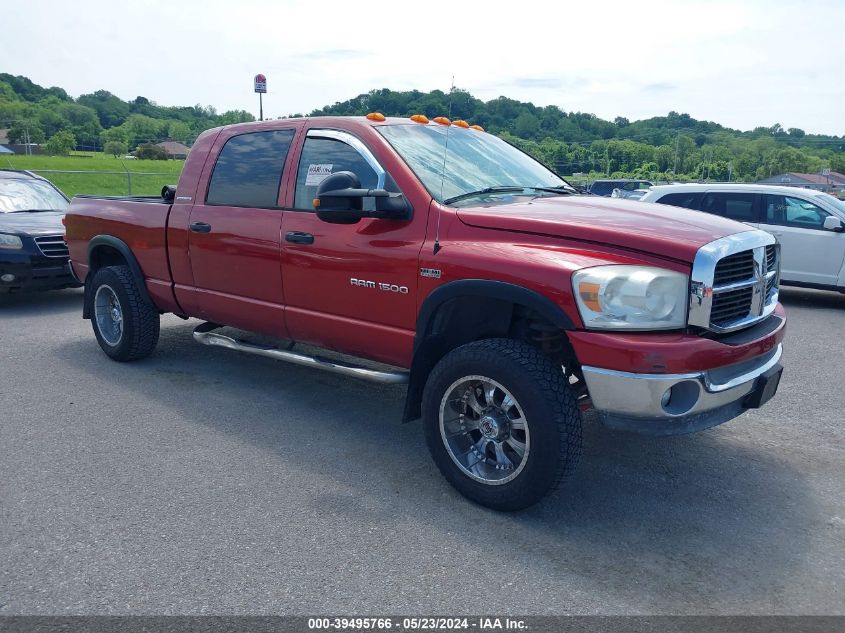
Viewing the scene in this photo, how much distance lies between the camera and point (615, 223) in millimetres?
3598

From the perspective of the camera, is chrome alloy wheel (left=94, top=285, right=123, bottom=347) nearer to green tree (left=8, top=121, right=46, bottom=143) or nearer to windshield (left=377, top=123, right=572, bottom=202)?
windshield (left=377, top=123, right=572, bottom=202)

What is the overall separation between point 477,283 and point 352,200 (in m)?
0.90

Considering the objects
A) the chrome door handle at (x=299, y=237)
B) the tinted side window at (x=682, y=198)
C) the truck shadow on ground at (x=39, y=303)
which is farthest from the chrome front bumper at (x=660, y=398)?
the tinted side window at (x=682, y=198)

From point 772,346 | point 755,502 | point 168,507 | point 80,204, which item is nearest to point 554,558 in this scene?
point 755,502

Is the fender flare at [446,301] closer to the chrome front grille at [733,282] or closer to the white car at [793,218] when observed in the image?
the chrome front grille at [733,282]

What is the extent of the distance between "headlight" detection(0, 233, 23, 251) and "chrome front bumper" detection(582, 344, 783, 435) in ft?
25.4

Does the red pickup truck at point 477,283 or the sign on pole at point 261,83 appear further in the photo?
the sign on pole at point 261,83

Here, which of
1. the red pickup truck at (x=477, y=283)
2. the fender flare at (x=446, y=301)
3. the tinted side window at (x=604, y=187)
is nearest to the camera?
the red pickup truck at (x=477, y=283)

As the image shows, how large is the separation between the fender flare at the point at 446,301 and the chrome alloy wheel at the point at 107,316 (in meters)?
3.49

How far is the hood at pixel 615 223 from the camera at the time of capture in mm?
3381

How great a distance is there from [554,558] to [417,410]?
1235 millimetres

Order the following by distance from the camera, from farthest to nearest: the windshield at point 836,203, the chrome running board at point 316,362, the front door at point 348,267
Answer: the windshield at point 836,203
the chrome running board at point 316,362
the front door at point 348,267

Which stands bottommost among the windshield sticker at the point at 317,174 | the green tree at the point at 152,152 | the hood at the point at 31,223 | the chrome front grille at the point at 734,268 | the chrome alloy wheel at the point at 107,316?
the chrome alloy wheel at the point at 107,316

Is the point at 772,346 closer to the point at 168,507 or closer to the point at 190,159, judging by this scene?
the point at 168,507
